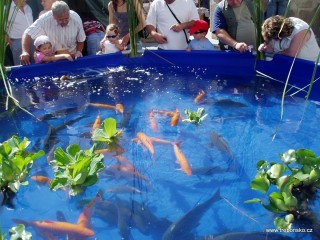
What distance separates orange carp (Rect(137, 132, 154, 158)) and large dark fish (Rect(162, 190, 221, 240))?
910 mm

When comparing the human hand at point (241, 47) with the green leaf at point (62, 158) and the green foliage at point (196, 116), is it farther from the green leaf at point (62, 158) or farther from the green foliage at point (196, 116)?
the green leaf at point (62, 158)

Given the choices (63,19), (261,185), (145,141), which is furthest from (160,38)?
(261,185)

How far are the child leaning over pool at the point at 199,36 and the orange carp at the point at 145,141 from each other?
1.97m

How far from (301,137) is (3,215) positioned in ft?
8.73

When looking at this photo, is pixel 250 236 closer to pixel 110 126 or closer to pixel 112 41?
pixel 110 126

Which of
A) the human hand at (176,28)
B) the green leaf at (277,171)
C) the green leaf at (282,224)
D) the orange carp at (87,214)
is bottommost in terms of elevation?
the orange carp at (87,214)

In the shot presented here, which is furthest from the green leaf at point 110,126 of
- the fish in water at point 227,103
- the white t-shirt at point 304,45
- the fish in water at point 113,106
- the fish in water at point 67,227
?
the white t-shirt at point 304,45

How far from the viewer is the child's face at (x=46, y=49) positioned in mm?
5216

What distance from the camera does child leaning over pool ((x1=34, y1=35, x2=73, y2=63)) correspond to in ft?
16.9

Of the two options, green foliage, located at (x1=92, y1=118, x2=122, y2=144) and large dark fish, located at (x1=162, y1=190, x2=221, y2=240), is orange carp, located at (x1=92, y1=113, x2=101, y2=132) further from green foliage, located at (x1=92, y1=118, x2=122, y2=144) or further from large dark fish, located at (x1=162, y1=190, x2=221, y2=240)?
large dark fish, located at (x1=162, y1=190, x2=221, y2=240)

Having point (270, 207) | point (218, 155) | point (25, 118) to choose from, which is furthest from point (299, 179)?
point (25, 118)

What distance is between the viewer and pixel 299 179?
9.33 ft

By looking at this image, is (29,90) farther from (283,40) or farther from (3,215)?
(283,40)

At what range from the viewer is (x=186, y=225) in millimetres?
2752
